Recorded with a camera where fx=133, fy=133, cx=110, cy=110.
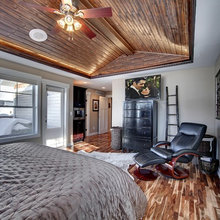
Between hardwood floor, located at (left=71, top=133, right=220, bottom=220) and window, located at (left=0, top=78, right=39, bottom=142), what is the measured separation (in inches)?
123

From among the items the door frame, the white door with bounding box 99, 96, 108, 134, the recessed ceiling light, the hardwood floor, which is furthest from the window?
the white door with bounding box 99, 96, 108, 134

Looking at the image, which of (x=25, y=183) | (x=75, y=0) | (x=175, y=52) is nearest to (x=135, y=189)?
(x=25, y=183)

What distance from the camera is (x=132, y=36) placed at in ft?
9.52

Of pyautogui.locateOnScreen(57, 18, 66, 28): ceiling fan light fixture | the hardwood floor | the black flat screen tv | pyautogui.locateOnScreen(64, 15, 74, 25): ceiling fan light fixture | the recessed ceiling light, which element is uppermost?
the recessed ceiling light

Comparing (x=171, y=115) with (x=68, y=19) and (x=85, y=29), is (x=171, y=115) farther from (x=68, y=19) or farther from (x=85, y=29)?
(x=68, y=19)

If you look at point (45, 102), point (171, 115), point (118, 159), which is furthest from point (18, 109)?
point (171, 115)

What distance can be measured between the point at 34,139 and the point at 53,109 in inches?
42.1

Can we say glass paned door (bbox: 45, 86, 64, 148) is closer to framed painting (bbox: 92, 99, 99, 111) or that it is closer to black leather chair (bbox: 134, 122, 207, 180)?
framed painting (bbox: 92, 99, 99, 111)

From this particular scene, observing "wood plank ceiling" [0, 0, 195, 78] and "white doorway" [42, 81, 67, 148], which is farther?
"white doorway" [42, 81, 67, 148]

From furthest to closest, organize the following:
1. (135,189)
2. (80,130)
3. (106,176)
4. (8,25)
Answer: (80,130)
(8,25)
(135,189)
(106,176)

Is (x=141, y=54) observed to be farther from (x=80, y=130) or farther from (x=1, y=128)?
(x=1, y=128)

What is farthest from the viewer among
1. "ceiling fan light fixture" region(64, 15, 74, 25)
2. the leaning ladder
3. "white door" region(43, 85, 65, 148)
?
"white door" region(43, 85, 65, 148)

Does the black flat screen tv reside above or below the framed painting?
above

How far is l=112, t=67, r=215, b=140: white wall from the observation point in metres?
3.44
